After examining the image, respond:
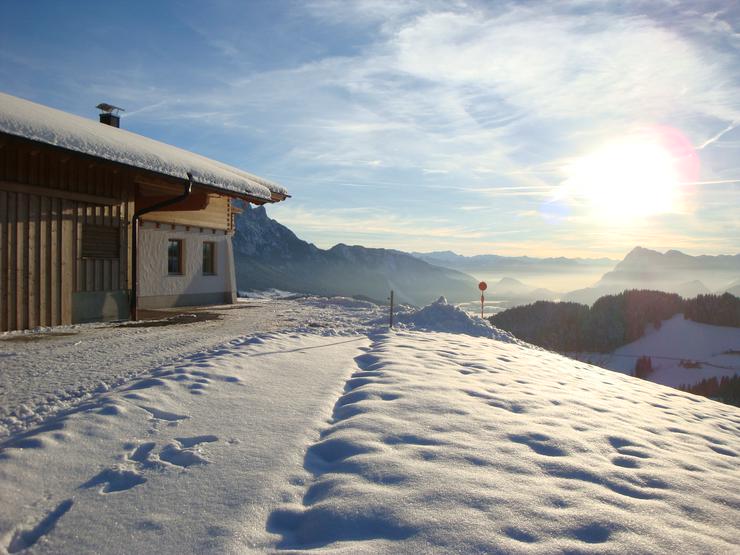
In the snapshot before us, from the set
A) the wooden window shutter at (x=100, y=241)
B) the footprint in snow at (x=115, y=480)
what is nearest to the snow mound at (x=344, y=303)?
the wooden window shutter at (x=100, y=241)

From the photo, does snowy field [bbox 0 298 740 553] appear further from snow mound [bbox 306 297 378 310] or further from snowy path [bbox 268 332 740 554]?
snow mound [bbox 306 297 378 310]

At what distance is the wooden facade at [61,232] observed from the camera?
845cm

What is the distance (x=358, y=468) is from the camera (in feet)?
10.7

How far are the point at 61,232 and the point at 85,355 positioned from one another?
4087 millimetres

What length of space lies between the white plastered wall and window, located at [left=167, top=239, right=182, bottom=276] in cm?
15

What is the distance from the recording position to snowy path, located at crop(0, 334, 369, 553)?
2475 mm

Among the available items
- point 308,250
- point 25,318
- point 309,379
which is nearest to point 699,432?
point 309,379

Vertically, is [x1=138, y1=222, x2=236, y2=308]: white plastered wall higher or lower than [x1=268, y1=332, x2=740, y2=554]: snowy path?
higher

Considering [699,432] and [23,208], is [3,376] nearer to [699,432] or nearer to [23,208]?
[23,208]

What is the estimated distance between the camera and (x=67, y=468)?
10.3 ft

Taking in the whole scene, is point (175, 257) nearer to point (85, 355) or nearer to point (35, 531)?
point (85, 355)

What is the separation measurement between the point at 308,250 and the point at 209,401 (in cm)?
13475

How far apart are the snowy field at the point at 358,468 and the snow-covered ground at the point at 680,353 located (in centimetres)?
1429

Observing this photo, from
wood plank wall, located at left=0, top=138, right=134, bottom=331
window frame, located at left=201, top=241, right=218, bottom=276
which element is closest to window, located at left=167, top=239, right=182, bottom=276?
window frame, located at left=201, top=241, right=218, bottom=276
